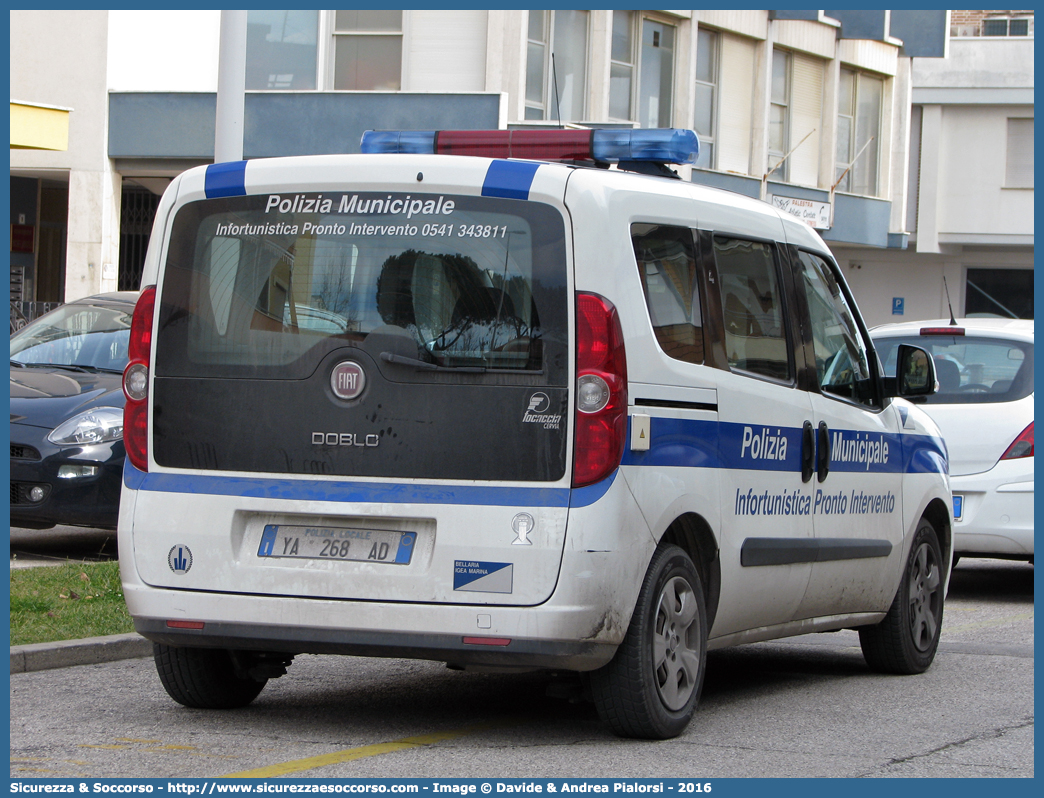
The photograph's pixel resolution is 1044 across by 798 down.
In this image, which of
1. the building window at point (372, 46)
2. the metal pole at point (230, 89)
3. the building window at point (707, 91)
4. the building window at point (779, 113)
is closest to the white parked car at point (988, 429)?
the metal pole at point (230, 89)

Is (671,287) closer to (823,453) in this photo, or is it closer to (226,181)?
(823,453)

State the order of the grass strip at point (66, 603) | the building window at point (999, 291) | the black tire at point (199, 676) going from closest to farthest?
the black tire at point (199, 676) → the grass strip at point (66, 603) → the building window at point (999, 291)

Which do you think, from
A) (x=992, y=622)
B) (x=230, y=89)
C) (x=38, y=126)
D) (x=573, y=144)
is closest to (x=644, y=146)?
A: (x=573, y=144)

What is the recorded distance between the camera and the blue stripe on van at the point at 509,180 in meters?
5.60

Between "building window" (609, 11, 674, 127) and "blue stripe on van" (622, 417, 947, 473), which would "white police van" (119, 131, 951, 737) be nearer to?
"blue stripe on van" (622, 417, 947, 473)

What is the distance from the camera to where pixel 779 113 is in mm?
31672

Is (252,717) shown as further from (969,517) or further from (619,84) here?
(619,84)

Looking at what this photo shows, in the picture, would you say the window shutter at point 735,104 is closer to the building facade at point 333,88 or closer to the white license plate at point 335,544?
the building facade at point 333,88

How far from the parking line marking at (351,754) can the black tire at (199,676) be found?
87 cm

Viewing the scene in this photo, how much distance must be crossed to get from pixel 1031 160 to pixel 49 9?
79.6 feet

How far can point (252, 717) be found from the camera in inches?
247

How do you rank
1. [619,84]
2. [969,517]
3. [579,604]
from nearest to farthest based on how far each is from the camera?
[579,604], [969,517], [619,84]

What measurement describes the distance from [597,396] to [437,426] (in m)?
0.55

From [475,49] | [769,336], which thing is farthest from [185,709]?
[475,49]
